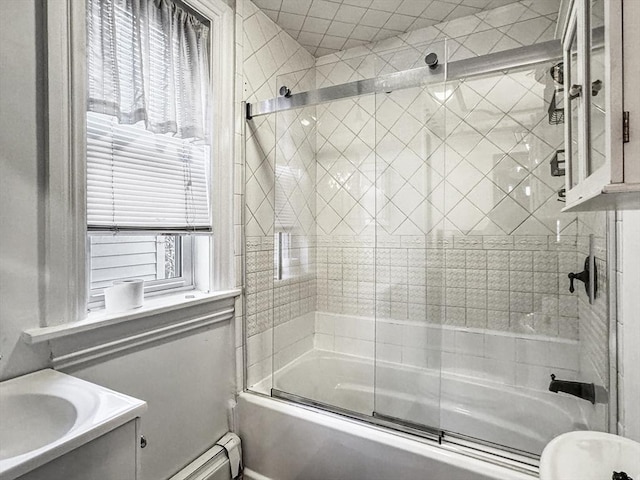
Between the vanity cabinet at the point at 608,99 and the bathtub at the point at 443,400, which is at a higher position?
the vanity cabinet at the point at 608,99

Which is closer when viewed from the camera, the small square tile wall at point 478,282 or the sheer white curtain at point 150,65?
the sheer white curtain at point 150,65

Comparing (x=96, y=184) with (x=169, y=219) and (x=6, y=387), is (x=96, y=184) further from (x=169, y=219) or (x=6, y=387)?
(x=6, y=387)

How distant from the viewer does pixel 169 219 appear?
146 cm

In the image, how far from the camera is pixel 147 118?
1.34 m

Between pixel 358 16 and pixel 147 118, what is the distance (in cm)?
141

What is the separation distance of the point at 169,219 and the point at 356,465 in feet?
4.29

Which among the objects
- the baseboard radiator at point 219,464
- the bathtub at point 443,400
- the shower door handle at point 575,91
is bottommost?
the baseboard radiator at point 219,464

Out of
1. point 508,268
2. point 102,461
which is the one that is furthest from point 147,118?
point 508,268

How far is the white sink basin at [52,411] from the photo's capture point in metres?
0.78

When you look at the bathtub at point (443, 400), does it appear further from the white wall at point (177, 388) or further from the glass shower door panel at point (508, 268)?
the white wall at point (177, 388)

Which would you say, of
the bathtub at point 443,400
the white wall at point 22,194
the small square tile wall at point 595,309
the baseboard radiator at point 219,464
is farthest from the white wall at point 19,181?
the small square tile wall at point 595,309

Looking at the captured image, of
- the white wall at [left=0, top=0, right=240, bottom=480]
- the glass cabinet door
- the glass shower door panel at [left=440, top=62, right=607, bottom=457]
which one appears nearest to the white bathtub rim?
the glass shower door panel at [left=440, top=62, right=607, bottom=457]

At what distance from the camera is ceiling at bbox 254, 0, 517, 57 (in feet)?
6.17

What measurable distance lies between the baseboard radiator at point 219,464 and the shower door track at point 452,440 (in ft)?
1.41
